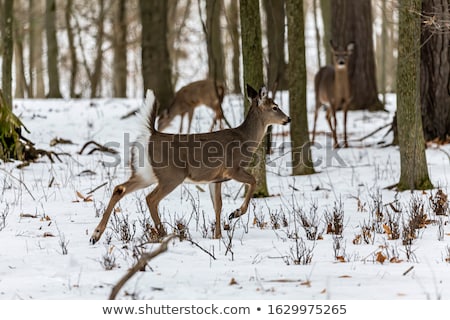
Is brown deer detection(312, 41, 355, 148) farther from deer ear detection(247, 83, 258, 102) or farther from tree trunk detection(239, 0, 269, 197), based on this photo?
deer ear detection(247, 83, 258, 102)

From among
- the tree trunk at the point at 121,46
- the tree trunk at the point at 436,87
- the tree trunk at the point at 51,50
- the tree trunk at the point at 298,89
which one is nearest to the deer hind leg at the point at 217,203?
the tree trunk at the point at 298,89

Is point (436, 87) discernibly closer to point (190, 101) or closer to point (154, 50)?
point (190, 101)

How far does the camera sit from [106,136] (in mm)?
14633

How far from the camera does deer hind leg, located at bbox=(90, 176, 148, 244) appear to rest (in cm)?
654

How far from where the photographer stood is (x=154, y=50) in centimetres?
1688

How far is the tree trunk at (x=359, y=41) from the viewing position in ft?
55.4

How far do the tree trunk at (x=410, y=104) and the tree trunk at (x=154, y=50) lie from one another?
8.46 meters

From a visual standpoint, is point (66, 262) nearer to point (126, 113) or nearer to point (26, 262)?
point (26, 262)

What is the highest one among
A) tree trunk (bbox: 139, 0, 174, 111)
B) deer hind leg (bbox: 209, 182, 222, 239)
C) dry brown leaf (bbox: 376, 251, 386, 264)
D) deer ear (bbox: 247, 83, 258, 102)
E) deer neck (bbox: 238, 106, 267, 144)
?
tree trunk (bbox: 139, 0, 174, 111)

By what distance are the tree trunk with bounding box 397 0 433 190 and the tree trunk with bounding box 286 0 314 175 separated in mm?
1833

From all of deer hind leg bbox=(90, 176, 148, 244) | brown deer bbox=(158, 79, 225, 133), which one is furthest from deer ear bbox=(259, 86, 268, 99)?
brown deer bbox=(158, 79, 225, 133)

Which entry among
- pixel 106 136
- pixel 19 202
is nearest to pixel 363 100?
pixel 106 136

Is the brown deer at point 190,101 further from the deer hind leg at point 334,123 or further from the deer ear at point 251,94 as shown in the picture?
the deer ear at point 251,94

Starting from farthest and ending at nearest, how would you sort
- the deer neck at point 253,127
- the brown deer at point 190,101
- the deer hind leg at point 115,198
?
the brown deer at point 190,101 < the deer neck at point 253,127 < the deer hind leg at point 115,198
